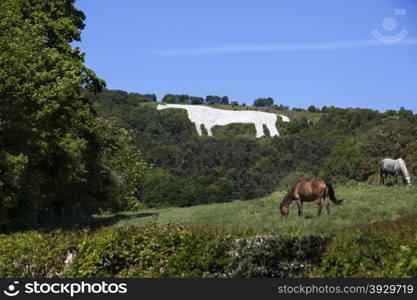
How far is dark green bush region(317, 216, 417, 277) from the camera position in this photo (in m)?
13.4

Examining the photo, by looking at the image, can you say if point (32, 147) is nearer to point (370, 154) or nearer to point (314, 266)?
point (314, 266)

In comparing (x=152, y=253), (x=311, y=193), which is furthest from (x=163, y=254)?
(x=311, y=193)

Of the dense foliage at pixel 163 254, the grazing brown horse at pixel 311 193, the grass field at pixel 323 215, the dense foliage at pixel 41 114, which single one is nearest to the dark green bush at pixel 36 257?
the dense foliage at pixel 163 254

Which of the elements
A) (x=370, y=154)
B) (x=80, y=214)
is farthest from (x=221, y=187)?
(x=80, y=214)

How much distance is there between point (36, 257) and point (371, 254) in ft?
26.5

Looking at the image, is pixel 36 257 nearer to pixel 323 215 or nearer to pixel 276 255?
pixel 276 255

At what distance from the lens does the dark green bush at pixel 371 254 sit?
13430mm

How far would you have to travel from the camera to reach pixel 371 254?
14164 mm

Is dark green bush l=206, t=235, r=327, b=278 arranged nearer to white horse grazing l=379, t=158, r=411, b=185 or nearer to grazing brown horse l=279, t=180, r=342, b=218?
grazing brown horse l=279, t=180, r=342, b=218

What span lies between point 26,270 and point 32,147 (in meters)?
19.2

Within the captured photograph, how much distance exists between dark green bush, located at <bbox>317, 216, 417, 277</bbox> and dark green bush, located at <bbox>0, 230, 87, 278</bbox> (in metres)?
6.30

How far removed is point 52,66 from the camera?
125ft

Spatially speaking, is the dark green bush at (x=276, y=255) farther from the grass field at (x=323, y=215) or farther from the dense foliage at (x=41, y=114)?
the dense foliage at (x=41, y=114)

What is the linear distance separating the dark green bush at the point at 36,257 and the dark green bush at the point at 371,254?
6.30m
